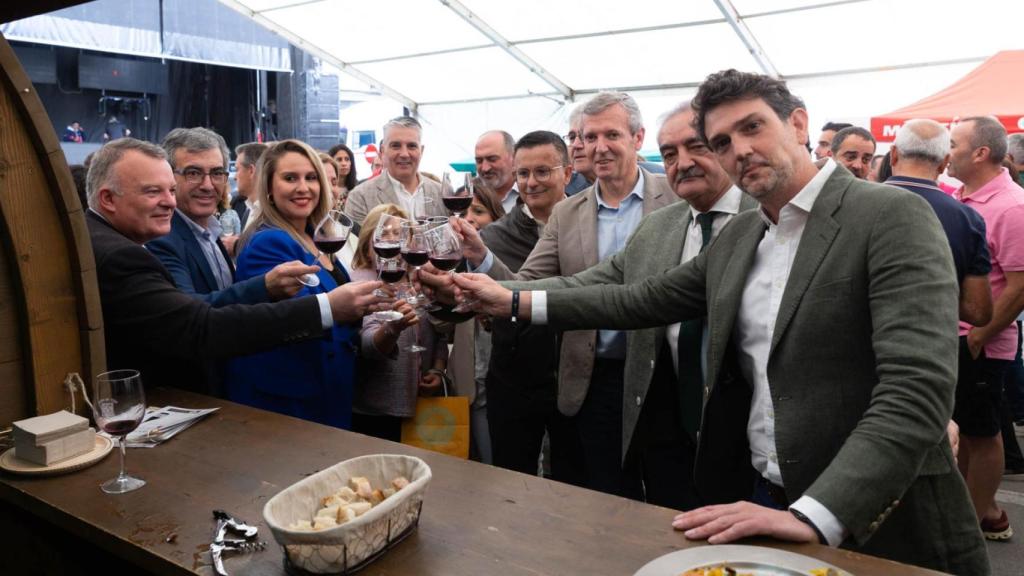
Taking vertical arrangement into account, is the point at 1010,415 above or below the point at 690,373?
below

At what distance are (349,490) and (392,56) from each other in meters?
9.54

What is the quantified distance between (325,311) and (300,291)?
466 millimetres

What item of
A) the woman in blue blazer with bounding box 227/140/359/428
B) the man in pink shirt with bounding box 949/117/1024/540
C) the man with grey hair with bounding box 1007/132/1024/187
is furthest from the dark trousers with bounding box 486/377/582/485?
the man with grey hair with bounding box 1007/132/1024/187

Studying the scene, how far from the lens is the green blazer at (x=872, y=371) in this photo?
146 centimetres

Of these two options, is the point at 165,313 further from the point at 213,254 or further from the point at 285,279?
the point at 213,254

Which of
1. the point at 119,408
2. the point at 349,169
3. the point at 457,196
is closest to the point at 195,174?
the point at 457,196

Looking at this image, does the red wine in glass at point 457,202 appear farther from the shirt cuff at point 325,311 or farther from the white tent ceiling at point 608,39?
the white tent ceiling at point 608,39

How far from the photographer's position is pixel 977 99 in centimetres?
622

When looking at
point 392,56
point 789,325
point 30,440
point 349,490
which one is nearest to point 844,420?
point 789,325

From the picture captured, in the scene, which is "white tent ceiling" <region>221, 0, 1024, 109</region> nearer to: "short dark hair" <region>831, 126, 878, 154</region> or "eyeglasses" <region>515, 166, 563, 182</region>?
"short dark hair" <region>831, 126, 878, 154</region>

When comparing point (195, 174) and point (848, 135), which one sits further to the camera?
point (848, 135)

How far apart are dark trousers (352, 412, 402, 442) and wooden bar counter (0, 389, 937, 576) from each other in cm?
120

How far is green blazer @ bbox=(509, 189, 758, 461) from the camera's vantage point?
2.47 metres

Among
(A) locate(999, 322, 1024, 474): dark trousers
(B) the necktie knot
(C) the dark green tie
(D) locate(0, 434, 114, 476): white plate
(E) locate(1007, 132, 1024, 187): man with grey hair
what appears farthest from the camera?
(E) locate(1007, 132, 1024, 187): man with grey hair
